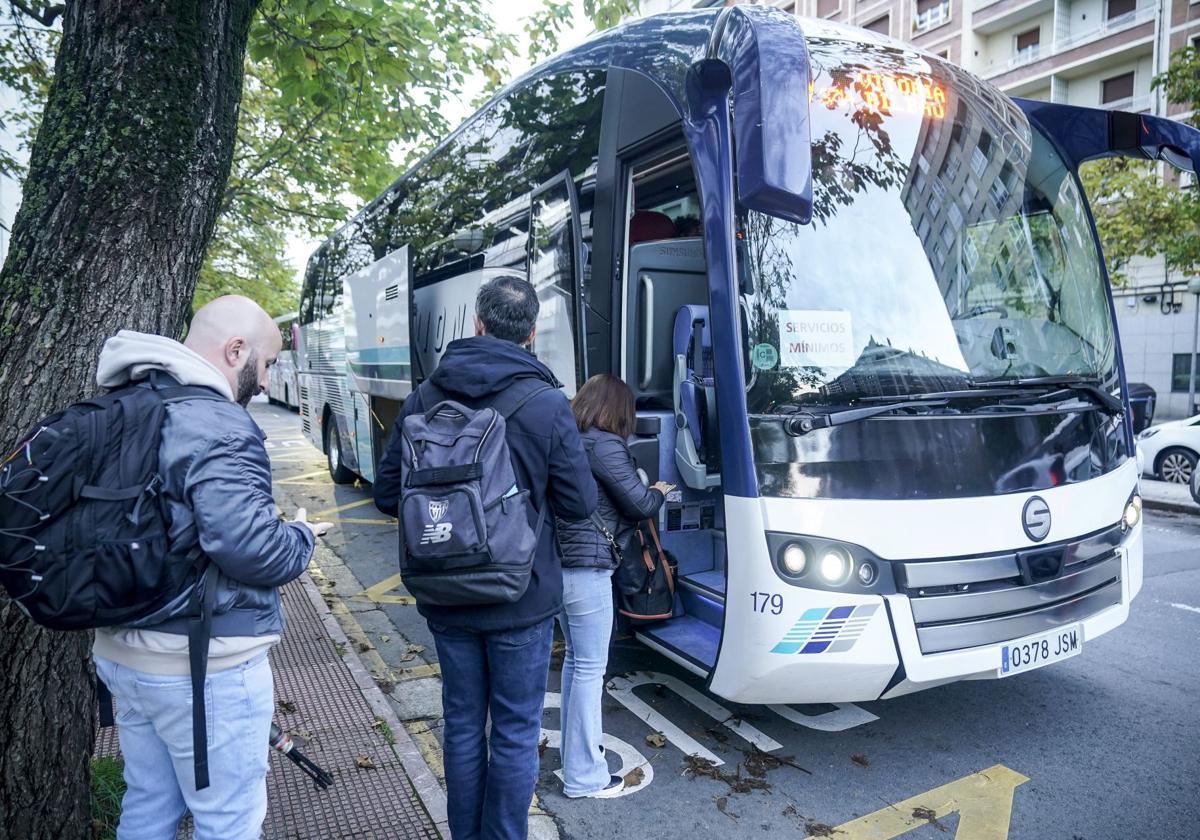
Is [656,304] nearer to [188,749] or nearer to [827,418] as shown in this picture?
[827,418]

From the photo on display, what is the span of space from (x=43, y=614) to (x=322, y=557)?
20.5ft

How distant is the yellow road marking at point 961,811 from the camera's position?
3.17 meters

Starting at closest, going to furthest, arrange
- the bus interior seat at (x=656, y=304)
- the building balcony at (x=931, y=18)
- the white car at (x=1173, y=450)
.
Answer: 1. the bus interior seat at (x=656, y=304)
2. the white car at (x=1173, y=450)
3. the building balcony at (x=931, y=18)

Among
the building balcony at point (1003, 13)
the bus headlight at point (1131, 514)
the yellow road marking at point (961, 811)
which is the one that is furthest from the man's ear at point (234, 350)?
the building balcony at point (1003, 13)

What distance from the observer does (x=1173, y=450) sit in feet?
40.4

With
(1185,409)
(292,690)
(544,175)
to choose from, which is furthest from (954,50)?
(292,690)

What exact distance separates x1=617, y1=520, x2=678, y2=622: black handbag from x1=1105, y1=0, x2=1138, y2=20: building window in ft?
98.8

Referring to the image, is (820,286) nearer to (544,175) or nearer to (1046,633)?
(1046,633)

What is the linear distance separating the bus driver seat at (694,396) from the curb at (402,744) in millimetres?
1786

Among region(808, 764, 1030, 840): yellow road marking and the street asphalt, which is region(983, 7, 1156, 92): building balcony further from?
region(808, 764, 1030, 840): yellow road marking

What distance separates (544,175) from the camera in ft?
17.2

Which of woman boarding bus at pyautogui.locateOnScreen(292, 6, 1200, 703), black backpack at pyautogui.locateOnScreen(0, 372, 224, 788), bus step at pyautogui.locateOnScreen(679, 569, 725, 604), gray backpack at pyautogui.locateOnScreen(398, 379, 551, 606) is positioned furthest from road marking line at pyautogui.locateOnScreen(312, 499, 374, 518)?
black backpack at pyautogui.locateOnScreen(0, 372, 224, 788)

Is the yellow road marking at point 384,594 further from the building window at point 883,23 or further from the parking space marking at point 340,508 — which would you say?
the building window at point 883,23

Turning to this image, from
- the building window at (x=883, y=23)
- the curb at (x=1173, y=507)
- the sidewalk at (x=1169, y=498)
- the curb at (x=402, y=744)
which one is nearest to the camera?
the curb at (x=402, y=744)
